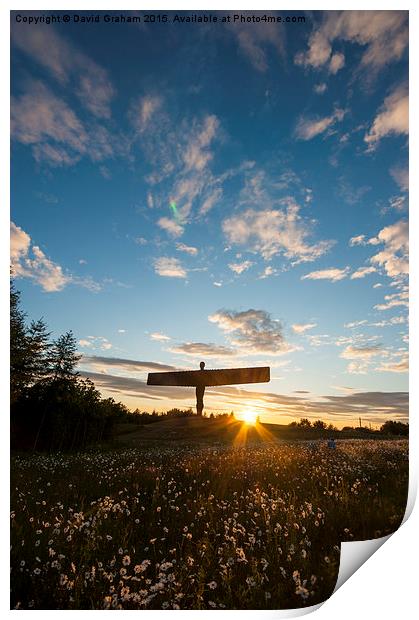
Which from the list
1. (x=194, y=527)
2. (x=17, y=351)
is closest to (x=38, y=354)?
(x=17, y=351)

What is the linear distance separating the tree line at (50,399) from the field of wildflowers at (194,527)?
93 centimetres

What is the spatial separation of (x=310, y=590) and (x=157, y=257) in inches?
194

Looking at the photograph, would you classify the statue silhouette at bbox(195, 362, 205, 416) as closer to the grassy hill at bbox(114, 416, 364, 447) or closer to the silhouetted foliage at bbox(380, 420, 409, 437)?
the grassy hill at bbox(114, 416, 364, 447)

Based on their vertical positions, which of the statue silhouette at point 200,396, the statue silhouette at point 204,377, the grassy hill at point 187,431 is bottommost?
the grassy hill at point 187,431

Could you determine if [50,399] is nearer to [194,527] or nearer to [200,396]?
[200,396]

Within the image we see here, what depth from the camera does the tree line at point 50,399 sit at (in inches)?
288

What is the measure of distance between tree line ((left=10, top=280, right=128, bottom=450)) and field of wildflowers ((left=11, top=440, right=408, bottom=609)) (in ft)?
3.04

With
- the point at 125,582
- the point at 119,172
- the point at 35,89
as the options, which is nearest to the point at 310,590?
the point at 125,582

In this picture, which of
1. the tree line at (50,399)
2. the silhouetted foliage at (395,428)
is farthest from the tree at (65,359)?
the silhouetted foliage at (395,428)

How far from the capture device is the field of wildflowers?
4586mm

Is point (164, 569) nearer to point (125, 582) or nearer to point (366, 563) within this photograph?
point (125, 582)

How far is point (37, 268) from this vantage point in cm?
673

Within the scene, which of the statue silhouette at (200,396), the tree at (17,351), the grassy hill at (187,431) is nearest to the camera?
the tree at (17,351)

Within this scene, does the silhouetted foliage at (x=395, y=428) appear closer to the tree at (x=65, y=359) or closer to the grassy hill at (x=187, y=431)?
the grassy hill at (x=187, y=431)
